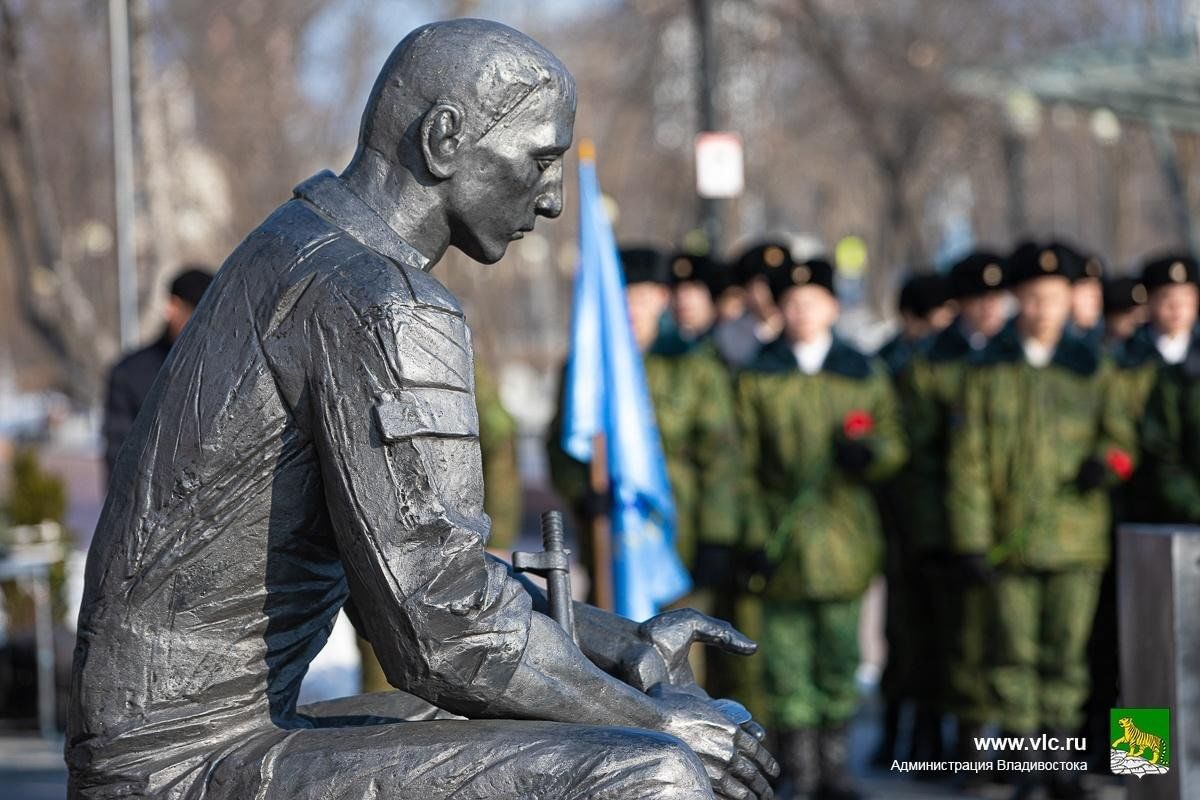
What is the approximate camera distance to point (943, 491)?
764 centimetres

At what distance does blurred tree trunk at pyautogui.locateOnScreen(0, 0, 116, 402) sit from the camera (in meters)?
12.9

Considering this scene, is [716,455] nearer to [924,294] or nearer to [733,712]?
[924,294]

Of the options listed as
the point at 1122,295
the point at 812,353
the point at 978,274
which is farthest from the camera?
the point at 1122,295

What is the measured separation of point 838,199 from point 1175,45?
16302 mm

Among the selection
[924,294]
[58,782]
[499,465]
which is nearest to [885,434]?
[499,465]

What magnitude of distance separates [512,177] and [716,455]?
4624 mm

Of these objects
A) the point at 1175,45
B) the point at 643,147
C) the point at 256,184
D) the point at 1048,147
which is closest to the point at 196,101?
the point at 256,184

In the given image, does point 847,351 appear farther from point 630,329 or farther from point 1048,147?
point 1048,147

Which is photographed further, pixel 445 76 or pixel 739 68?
pixel 739 68

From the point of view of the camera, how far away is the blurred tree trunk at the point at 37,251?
1287cm

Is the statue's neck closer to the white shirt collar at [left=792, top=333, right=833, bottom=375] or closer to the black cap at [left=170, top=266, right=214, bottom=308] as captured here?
the black cap at [left=170, top=266, right=214, bottom=308]

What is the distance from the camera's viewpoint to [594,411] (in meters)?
6.96

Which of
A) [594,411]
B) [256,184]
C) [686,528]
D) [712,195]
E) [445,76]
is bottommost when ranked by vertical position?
[686,528]

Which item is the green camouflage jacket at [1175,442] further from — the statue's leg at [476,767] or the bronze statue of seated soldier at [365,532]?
the statue's leg at [476,767]
